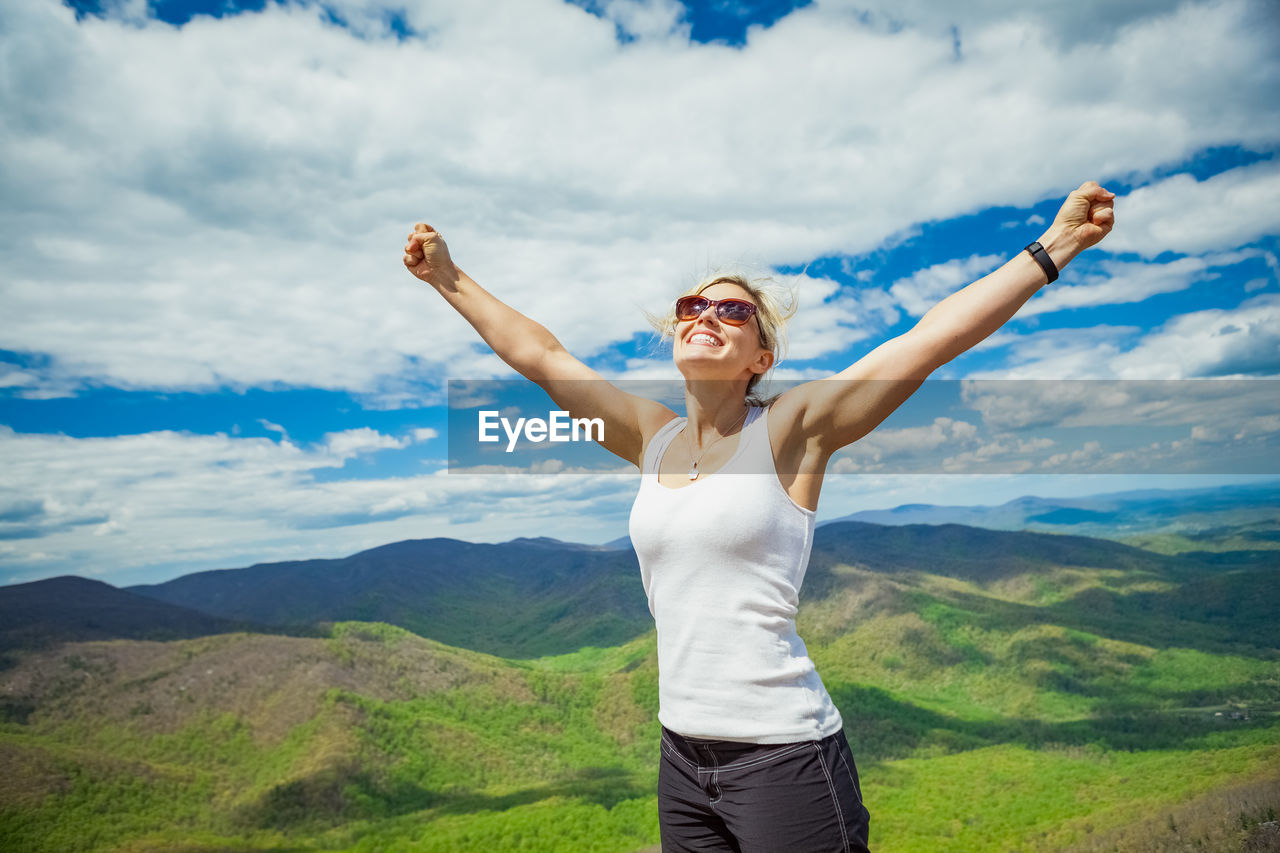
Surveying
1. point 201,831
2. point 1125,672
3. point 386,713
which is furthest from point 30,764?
point 1125,672

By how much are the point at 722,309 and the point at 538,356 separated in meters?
0.74

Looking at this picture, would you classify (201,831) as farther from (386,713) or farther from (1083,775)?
(1083,775)

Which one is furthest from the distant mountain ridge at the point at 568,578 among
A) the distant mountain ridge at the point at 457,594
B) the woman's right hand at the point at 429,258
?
the woman's right hand at the point at 429,258

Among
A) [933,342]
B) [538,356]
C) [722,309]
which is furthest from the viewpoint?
[538,356]

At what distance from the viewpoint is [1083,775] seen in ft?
84.5

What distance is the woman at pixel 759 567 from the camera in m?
1.84

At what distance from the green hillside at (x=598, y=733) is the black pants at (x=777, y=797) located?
1574 cm

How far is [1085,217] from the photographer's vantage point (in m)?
2.13

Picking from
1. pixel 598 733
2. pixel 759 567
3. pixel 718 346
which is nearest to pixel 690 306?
pixel 718 346

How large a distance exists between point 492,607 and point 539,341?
47.8 meters

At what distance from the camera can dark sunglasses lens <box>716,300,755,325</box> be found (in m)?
2.34

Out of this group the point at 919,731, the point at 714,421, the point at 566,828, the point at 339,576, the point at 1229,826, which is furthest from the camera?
the point at 339,576

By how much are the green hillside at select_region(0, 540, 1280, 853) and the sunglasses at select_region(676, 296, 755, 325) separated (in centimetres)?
1607

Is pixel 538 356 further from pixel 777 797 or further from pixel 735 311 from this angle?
pixel 777 797
